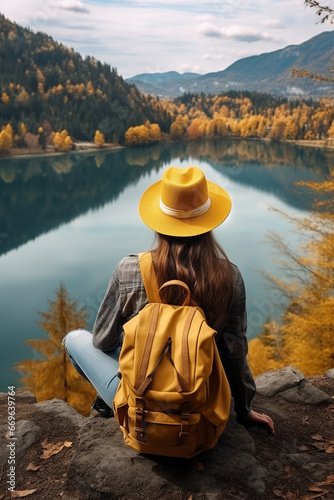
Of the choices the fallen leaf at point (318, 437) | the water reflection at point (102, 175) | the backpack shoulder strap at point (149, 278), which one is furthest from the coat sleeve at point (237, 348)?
the water reflection at point (102, 175)

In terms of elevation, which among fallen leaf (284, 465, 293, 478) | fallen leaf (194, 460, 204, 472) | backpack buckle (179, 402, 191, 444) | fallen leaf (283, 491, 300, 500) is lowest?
fallen leaf (284, 465, 293, 478)

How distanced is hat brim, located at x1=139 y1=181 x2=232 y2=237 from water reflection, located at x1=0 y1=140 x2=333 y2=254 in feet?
92.0

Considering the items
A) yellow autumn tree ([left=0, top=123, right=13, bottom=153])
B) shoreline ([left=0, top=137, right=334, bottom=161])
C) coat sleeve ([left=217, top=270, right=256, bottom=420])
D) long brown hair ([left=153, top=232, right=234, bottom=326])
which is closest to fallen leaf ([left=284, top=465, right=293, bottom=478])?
coat sleeve ([left=217, top=270, right=256, bottom=420])

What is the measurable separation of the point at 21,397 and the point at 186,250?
2396 mm

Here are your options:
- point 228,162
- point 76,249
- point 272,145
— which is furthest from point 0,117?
point 76,249

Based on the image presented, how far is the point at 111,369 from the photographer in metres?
2.17

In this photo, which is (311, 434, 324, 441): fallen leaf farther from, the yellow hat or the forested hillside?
the forested hillside

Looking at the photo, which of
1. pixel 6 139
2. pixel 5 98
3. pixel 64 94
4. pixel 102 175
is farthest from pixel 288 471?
pixel 64 94

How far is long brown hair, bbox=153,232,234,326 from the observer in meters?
1.78

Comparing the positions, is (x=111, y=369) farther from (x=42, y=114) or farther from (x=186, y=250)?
(x=42, y=114)

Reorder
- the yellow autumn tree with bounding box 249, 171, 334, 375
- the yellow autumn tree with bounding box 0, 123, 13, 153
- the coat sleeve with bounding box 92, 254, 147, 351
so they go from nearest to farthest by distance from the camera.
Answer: the coat sleeve with bounding box 92, 254, 147, 351 < the yellow autumn tree with bounding box 249, 171, 334, 375 < the yellow autumn tree with bounding box 0, 123, 13, 153

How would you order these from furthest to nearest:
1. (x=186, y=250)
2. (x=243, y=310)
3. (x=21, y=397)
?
(x=21, y=397) < (x=243, y=310) < (x=186, y=250)

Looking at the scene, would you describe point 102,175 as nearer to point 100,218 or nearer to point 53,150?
point 53,150

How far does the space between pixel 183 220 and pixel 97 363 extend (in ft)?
2.74
